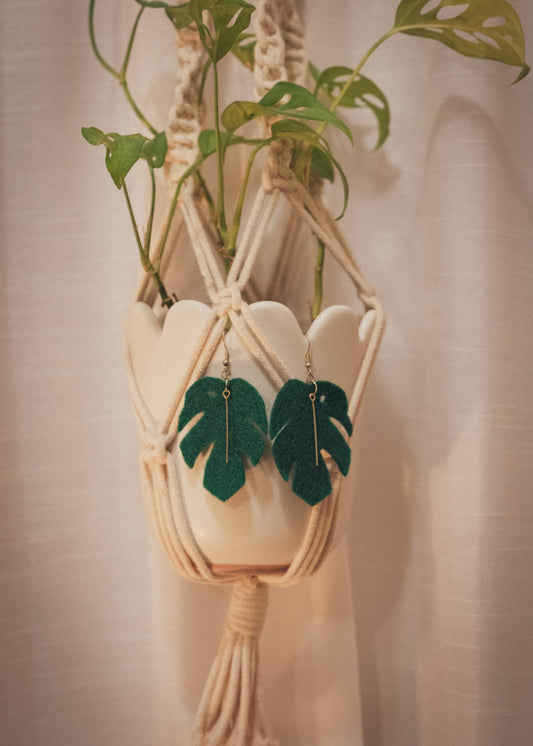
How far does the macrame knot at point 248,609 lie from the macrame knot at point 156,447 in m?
0.15

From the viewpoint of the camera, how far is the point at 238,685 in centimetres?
60

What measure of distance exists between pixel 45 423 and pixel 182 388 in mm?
A: 268

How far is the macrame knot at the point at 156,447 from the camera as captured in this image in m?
0.53

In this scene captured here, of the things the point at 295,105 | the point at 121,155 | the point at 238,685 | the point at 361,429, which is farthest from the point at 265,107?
the point at 238,685

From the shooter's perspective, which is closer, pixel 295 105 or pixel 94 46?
pixel 295 105

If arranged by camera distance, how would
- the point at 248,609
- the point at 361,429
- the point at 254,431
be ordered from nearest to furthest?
1. the point at 254,431
2. the point at 248,609
3. the point at 361,429

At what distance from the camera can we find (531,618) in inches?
27.3

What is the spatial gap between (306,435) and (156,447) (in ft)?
0.42

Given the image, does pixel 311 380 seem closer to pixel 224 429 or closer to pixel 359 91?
pixel 224 429

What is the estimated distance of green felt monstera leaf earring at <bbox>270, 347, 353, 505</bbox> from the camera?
0.49 meters

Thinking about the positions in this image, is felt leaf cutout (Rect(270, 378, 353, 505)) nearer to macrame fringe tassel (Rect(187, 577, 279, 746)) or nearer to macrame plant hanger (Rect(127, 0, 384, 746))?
macrame plant hanger (Rect(127, 0, 384, 746))

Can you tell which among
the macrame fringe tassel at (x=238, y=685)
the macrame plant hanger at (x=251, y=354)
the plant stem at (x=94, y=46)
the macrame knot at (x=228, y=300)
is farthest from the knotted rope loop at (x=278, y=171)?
the macrame fringe tassel at (x=238, y=685)

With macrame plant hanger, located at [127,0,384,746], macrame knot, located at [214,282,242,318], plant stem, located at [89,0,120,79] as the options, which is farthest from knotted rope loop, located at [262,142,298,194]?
plant stem, located at [89,0,120,79]

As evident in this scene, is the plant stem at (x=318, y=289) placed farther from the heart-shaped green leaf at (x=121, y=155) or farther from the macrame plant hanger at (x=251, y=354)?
the heart-shaped green leaf at (x=121, y=155)
